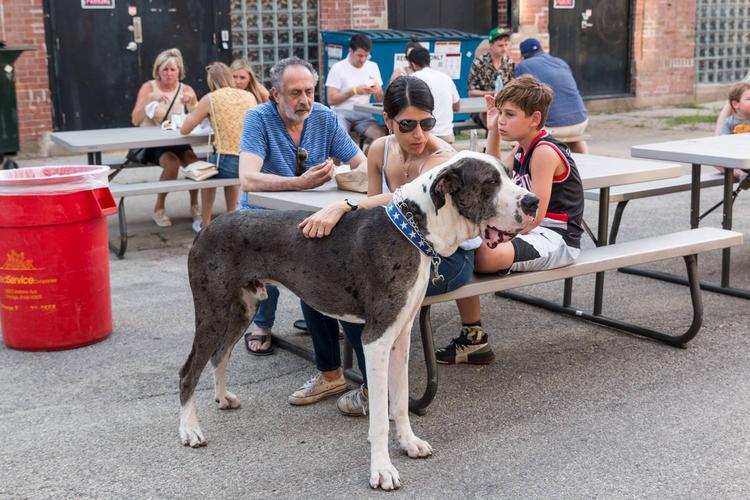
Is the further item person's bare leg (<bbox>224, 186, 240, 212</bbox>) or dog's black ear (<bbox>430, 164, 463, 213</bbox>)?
person's bare leg (<bbox>224, 186, 240, 212</bbox>)

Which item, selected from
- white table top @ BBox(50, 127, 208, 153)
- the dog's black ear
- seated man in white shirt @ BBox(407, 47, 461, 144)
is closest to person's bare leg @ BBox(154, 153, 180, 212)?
white table top @ BBox(50, 127, 208, 153)

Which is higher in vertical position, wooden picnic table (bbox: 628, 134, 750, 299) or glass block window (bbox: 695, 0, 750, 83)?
glass block window (bbox: 695, 0, 750, 83)

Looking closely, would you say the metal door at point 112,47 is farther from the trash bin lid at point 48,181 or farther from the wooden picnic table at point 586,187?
the wooden picnic table at point 586,187

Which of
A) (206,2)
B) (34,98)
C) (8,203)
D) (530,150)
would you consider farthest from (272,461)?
(206,2)

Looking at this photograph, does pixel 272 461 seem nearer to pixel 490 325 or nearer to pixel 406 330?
pixel 406 330

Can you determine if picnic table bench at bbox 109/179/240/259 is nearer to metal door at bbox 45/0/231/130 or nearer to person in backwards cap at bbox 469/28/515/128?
person in backwards cap at bbox 469/28/515/128

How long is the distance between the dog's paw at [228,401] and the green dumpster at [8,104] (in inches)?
256

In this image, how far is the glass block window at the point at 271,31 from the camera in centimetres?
1334

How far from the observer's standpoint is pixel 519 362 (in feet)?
16.3

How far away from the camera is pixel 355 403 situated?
4270mm

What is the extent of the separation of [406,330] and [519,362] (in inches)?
53.6

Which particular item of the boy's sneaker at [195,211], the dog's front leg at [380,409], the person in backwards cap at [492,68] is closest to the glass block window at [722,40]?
the person in backwards cap at [492,68]

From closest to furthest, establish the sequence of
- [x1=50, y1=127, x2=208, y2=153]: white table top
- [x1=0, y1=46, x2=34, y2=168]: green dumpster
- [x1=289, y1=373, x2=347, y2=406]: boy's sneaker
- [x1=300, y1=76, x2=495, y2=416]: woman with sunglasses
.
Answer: [x1=300, y1=76, x2=495, y2=416]: woman with sunglasses, [x1=289, y1=373, x2=347, y2=406]: boy's sneaker, [x1=50, y1=127, x2=208, y2=153]: white table top, [x1=0, y1=46, x2=34, y2=168]: green dumpster

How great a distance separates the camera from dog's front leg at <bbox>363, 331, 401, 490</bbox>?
356 centimetres
